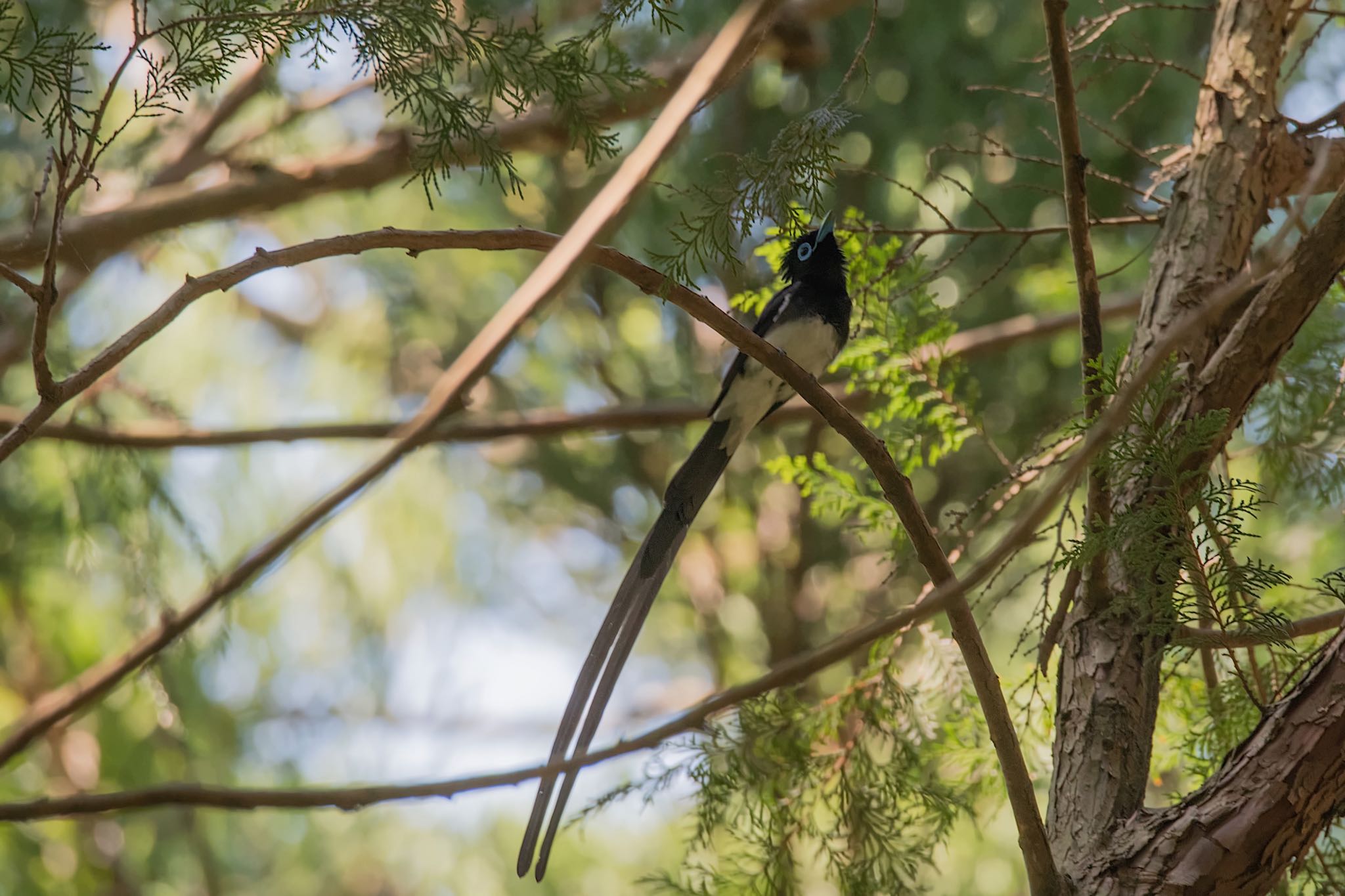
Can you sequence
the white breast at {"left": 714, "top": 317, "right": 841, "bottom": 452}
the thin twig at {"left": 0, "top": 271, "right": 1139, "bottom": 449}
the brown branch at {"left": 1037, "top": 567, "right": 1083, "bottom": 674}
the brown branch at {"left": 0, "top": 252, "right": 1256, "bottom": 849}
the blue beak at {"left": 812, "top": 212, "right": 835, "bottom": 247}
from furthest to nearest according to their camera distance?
1. the thin twig at {"left": 0, "top": 271, "right": 1139, "bottom": 449}
2. the blue beak at {"left": 812, "top": 212, "right": 835, "bottom": 247}
3. the white breast at {"left": 714, "top": 317, "right": 841, "bottom": 452}
4. the brown branch at {"left": 1037, "top": 567, "right": 1083, "bottom": 674}
5. the brown branch at {"left": 0, "top": 252, "right": 1256, "bottom": 849}

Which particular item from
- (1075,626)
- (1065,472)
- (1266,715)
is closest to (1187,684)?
(1075,626)

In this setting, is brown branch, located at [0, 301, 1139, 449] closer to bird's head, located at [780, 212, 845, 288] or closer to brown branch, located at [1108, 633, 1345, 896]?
bird's head, located at [780, 212, 845, 288]

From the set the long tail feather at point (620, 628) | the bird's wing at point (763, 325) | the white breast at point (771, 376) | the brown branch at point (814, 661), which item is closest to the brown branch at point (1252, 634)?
the brown branch at point (814, 661)

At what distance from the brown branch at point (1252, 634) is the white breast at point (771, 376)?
Answer: 101cm

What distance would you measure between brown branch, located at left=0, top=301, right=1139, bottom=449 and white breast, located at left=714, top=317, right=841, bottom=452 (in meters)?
0.24

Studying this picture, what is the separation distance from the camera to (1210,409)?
1750 millimetres

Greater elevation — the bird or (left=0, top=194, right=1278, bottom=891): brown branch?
the bird

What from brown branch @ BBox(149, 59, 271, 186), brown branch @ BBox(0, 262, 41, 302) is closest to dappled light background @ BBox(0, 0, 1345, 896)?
brown branch @ BBox(149, 59, 271, 186)

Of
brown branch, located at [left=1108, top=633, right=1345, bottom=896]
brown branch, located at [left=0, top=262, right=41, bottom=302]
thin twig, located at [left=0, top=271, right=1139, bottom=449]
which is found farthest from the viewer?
thin twig, located at [left=0, top=271, right=1139, bottom=449]

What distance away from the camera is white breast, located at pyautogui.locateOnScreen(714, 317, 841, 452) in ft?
8.30

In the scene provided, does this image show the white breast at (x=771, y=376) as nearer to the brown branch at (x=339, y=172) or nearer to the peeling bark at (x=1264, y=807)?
the brown branch at (x=339, y=172)

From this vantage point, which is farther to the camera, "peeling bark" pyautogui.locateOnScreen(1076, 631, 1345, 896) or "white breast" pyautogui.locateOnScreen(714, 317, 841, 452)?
"white breast" pyautogui.locateOnScreen(714, 317, 841, 452)

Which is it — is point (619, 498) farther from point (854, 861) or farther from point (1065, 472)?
point (1065, 472)

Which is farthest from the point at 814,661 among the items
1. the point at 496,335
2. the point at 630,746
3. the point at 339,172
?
the point at 339,172
